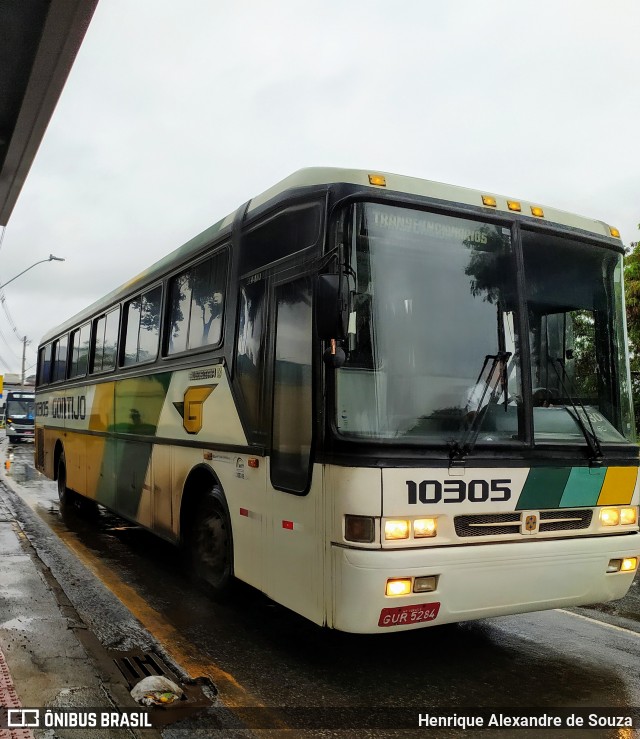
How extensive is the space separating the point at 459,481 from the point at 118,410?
18.1ft

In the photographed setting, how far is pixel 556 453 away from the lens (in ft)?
14.7

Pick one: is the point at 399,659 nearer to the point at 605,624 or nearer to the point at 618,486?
the point at 618,486

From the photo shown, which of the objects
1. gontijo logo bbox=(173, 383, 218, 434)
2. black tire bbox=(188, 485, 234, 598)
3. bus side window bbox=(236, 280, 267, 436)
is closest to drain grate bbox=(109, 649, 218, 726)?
black tire bbox=(188, 485, 234, 598)

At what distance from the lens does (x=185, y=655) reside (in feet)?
15.6

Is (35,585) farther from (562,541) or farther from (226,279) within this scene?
(562,541)

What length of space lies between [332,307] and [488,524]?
1630 mm

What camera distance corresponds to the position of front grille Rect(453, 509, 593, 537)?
4.18 m

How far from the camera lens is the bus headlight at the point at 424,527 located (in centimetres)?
402

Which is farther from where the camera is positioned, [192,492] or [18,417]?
[18,417]

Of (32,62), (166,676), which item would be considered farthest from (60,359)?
(166,676)

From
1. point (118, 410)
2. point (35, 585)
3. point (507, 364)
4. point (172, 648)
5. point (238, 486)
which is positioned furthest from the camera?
point (118, 410)

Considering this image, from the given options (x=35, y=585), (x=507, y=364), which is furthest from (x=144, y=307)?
(x=507, y=364)

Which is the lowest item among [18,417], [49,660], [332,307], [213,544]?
[49,660]

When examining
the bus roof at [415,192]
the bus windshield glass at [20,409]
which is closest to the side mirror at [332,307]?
the bus roof at [415,192]
